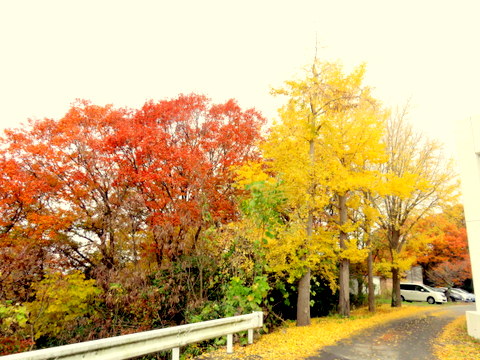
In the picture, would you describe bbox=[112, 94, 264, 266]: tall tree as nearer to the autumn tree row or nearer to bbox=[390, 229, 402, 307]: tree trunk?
the autumn tree row

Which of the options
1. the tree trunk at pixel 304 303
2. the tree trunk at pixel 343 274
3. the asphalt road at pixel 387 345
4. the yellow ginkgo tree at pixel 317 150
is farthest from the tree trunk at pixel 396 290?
the tree trunk at pixel 304 303

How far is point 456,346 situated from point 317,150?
814 centimetres

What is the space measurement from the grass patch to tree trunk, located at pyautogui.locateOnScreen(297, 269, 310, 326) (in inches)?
175

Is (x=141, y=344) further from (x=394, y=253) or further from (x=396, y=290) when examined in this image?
(x=396, y=290)

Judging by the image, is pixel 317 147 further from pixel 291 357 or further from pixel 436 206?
pixel 436 206

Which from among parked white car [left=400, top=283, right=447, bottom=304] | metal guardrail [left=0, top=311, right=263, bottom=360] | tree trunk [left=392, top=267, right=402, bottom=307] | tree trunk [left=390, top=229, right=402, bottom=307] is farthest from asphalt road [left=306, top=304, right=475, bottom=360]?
parked white car [left=400, top=283, right=447, bottom=304]

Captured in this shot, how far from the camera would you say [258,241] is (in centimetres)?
984

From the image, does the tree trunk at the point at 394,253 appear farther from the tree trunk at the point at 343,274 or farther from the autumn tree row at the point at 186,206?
the tree trunk at the point at 343,274

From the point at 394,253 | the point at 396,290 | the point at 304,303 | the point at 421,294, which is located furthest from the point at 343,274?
the point at 421,294

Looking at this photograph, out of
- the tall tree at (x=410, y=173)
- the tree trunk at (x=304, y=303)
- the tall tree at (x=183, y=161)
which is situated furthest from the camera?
the tall tree at (x=410, y=173)

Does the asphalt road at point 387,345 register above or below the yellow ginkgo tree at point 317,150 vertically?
below

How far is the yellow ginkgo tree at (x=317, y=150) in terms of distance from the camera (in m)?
11.9

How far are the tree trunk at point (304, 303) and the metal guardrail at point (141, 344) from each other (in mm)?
5883

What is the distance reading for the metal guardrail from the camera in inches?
162
